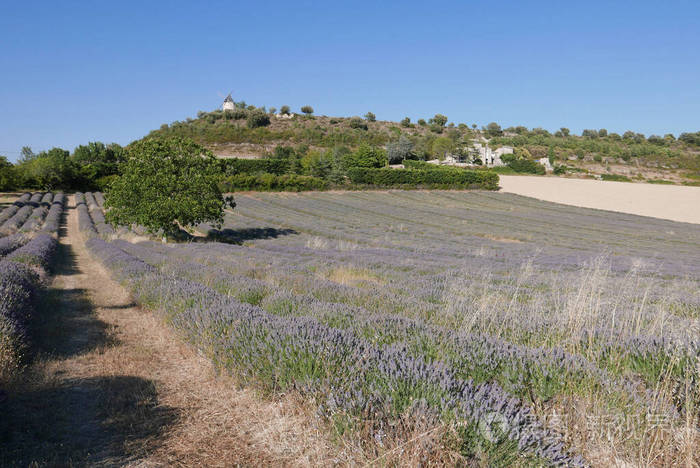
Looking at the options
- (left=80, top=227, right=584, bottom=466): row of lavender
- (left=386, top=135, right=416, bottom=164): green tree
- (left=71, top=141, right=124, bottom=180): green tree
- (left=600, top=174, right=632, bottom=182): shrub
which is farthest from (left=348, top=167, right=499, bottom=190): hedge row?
(left=80, top=227, right=584, bottom=466): row of lavender

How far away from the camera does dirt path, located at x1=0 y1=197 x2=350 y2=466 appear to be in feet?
10.4

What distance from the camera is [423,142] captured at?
105m

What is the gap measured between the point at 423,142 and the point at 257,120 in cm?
4467

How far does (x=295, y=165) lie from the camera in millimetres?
67062

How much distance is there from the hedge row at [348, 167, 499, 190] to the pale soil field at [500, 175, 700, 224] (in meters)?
5.03

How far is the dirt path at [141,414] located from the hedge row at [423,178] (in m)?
55.9

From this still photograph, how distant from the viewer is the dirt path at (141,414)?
317 cm

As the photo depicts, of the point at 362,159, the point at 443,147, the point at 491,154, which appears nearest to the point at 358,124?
the point at 443,147

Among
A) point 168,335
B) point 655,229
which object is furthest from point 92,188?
point 655,229

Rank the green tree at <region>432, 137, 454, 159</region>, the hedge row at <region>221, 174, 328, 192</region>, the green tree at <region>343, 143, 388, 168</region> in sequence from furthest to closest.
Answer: the green tree at <region>432, 137, 454, 159</region> < the green tree at <region>343, 143, 388, 168</region> < the hedge row at <region>221, 174, 328, 192</region>

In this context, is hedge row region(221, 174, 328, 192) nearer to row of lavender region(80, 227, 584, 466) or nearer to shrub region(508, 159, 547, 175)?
shrub region(508, 159, 547, 175)

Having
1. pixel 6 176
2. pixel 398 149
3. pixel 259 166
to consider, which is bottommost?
pixel 6 176

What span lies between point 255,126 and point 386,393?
114460 millimetres

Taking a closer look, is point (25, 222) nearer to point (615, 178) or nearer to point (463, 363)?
point (463, 363)
